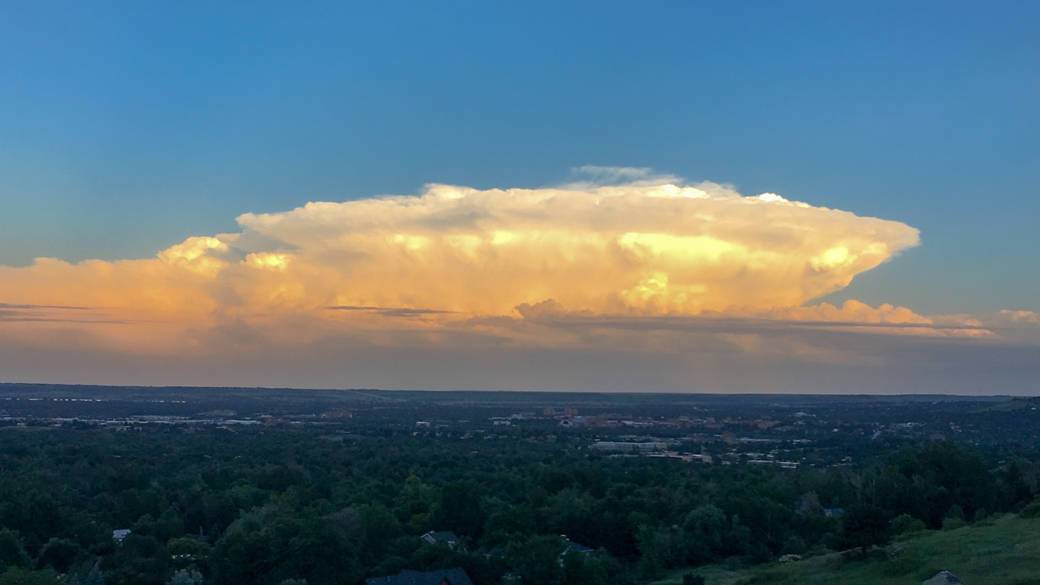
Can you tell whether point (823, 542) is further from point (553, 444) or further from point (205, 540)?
point (553, 444)

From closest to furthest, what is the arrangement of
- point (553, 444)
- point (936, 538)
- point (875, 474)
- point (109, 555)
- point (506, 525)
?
point (936, 538)
point (109, 555)
point (506, 525)
point (875, 474)
point (553, 444)

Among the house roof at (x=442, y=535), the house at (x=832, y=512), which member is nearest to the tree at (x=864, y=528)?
the house at (x=832, y=512)

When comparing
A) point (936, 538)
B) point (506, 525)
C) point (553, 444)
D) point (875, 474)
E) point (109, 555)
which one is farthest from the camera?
point (553, 444)

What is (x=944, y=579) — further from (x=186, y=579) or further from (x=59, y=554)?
(x=59, y=554)

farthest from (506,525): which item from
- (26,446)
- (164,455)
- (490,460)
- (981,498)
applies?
(26,446)

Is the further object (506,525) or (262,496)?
(262,496)

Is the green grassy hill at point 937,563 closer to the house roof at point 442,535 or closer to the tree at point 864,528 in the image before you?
the tree at point 864,528
